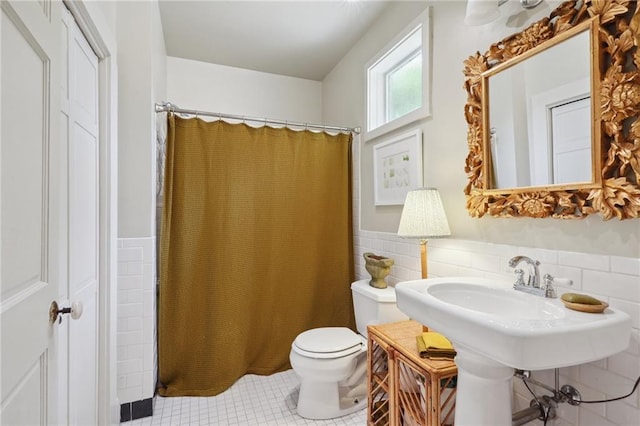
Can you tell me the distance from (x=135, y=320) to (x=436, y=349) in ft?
5.30

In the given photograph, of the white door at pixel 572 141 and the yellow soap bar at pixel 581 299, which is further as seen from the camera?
the white door at pixel 572 141

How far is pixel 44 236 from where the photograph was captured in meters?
0.75

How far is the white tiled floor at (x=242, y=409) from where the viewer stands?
173 cm

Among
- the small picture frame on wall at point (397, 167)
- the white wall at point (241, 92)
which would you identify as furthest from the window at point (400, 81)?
the white wall at point (241, 92)

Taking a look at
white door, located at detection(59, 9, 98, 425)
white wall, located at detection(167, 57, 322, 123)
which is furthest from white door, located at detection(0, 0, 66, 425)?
white wall, located at detection(167, 57, 322, 123)

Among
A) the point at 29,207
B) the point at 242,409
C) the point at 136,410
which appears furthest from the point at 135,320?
the point at 29,207

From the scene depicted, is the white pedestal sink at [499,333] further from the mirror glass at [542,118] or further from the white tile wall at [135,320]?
the white tile wall at [135,320]

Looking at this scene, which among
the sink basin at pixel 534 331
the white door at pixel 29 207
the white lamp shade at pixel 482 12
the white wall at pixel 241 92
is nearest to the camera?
the white door at pixel 29 207

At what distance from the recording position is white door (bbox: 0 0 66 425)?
58 centimetres

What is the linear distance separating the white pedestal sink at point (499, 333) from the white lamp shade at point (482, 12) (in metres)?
1.09

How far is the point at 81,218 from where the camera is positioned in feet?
4.25

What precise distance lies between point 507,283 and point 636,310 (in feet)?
1.25

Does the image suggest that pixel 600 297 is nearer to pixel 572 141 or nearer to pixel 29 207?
pixel 572 141

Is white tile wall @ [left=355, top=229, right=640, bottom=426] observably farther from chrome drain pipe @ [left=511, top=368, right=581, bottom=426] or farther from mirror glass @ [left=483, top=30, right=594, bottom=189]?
mirror glass @ [left=483, top=30, right=594, bottom=189]
